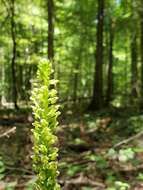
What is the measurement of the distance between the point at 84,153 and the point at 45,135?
Answer: 6.05m

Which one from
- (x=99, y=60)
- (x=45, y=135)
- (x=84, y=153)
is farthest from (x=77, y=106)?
(x=45, y=135)

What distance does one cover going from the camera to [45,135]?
1.05 m

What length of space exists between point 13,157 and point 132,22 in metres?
10.9

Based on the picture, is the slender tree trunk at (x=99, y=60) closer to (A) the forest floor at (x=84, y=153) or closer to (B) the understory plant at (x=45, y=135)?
(A) the forest floor at (x=84, y=153)

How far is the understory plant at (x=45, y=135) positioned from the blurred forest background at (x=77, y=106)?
1.25 ft

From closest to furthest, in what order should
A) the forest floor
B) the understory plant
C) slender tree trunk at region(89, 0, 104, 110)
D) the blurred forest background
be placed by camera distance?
the understory plant → the forest floor → the blurred forest background → slender tree trunk at region(89, 0, 104, 110)

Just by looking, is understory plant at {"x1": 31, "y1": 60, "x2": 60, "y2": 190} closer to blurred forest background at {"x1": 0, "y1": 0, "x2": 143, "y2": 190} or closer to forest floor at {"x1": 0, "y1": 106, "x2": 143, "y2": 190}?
blurred forest background at {"x1": 0, "y1": 0, "x2": 143, "y2": 190}

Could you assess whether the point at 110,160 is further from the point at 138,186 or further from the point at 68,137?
the point at 68,137

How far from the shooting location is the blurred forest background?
5848 millimetres

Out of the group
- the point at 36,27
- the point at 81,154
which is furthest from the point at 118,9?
the point at 81,154

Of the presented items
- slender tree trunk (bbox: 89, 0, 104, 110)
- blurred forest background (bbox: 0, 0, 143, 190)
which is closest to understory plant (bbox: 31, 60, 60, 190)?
blurred forest background (bbox: 0, 0, 143, 190)

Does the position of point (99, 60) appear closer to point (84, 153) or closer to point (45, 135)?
point (84, 153)

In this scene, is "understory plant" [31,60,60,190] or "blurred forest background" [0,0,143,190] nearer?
"understory plant" [31,60,60,190]

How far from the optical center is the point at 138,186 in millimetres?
5570
